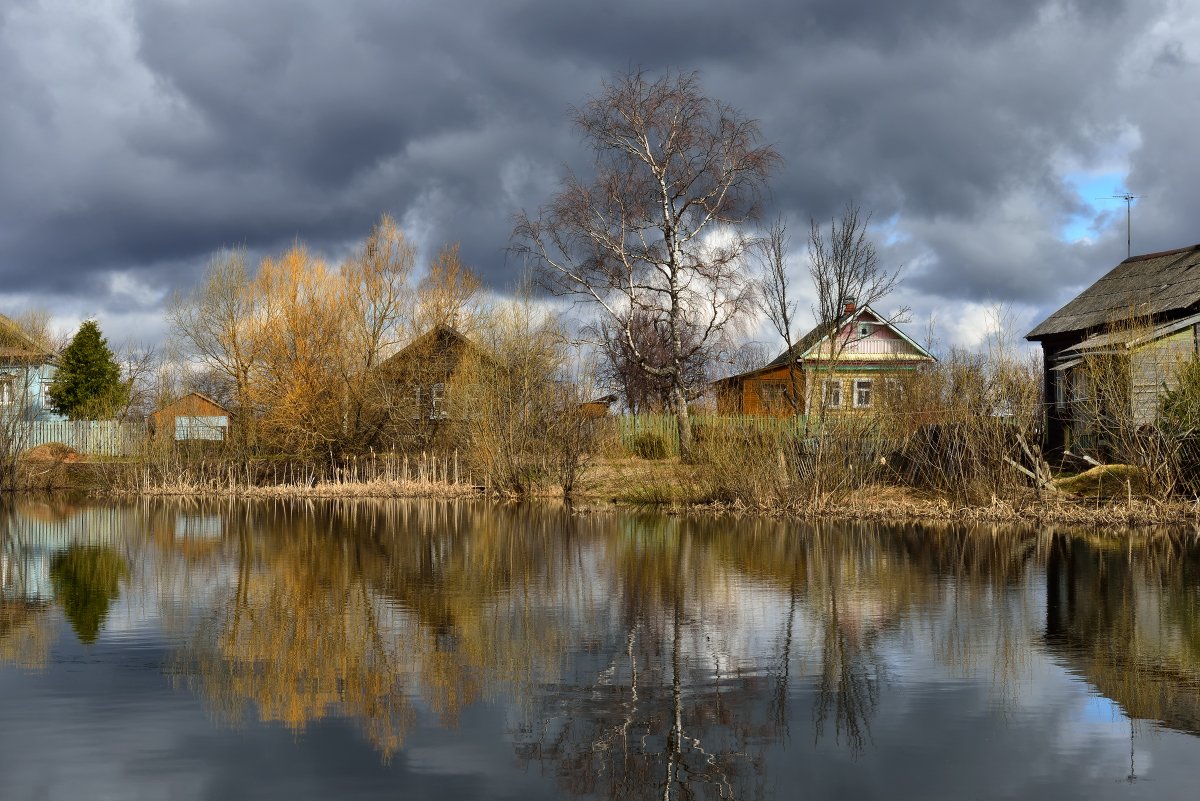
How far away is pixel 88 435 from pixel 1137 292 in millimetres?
38134

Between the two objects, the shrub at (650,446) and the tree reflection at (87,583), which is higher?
the shrub at (650,446)

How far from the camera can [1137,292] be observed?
1479 inches

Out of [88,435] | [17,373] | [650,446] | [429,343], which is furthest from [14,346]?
[650,446]

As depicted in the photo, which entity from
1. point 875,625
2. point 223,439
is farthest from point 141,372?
point 875,625

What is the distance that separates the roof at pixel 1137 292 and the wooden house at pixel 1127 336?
35mm

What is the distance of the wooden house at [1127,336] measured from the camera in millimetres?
26781

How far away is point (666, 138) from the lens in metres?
38.5

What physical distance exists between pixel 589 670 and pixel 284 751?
2.96 m

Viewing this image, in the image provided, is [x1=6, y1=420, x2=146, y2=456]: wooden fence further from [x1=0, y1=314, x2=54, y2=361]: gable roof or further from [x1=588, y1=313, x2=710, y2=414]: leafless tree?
[x1=588, y1=313, x2=710, y2=414]: leafless tree

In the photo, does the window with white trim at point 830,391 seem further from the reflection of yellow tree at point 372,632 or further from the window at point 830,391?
the reflection of yellow tree at point 372,632

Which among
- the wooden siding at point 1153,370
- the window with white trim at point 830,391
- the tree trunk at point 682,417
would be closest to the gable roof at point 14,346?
the tree trunk at point 682,417

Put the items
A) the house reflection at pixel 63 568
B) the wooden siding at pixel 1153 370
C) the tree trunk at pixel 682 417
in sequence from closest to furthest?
the house reflection at pixel 63 568 < the wooden siding at pixel 1153 370 < the tree trunk at pixel 682 417

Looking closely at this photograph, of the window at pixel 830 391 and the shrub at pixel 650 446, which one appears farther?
the shrub at pixel 650 446

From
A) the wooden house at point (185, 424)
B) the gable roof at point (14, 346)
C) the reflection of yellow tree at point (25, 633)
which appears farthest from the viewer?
the gable roof at point (14, 346)
